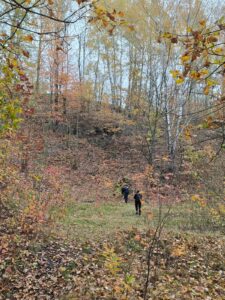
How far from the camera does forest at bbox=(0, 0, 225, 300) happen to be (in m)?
2.91

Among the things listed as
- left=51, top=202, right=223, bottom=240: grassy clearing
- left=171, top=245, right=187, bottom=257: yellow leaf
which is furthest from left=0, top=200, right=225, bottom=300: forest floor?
left=51, top=202, right=223, bottom=240: grassy clearing

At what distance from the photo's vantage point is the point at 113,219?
11961 millimetres

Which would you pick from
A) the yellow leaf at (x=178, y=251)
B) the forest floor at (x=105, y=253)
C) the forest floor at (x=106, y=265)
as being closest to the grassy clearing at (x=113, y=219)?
the forest floor at (x=105, y=253)

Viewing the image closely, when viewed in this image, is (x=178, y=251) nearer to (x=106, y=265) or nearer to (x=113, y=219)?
Result: (x=106, y=265)

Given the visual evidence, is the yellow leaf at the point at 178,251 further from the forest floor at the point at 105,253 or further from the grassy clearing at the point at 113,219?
the grassy clearing at the point at 113,219

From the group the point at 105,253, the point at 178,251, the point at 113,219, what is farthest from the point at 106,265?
the point at 113,219

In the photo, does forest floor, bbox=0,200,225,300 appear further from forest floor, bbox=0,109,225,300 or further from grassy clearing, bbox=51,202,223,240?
grassy clearing, bbox=51,202,223,240

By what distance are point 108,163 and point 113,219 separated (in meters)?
10.6

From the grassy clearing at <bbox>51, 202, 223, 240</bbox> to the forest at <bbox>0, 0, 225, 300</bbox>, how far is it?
59 mm

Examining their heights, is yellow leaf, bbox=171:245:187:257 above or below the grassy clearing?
below

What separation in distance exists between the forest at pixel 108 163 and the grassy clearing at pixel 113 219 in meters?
0.06

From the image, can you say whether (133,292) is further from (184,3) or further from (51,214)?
(184,3)

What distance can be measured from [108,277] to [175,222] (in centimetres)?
623

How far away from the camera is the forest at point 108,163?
2914 millimetres
